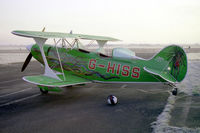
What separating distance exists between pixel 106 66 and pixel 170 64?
2664mm

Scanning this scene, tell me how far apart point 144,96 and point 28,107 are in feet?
16.2

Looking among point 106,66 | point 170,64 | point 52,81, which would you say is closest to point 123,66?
point 106,66

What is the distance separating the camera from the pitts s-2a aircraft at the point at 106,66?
24.0 ft

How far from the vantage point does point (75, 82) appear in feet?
26.7

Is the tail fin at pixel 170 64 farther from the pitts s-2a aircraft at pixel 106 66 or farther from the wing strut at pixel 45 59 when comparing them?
the wing strut at pixel 45 59

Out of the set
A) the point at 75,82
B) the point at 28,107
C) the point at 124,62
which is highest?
the point at 124,62

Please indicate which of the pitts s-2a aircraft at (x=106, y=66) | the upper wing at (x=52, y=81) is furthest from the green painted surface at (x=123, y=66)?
the upper wing at (x=52, y=81)

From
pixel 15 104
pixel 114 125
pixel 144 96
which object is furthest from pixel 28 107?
pixel 144 96

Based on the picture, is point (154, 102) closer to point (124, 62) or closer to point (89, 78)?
point (124, 62)

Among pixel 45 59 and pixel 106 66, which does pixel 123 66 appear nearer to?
pixel 106 66

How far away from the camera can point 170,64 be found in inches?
293

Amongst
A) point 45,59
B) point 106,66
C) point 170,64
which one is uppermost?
point 45,59

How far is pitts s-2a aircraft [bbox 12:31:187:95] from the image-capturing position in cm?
733

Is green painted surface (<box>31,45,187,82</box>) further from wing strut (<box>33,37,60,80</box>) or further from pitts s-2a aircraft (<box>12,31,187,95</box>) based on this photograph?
wing strut (<box>33,37,60,80</box>)
